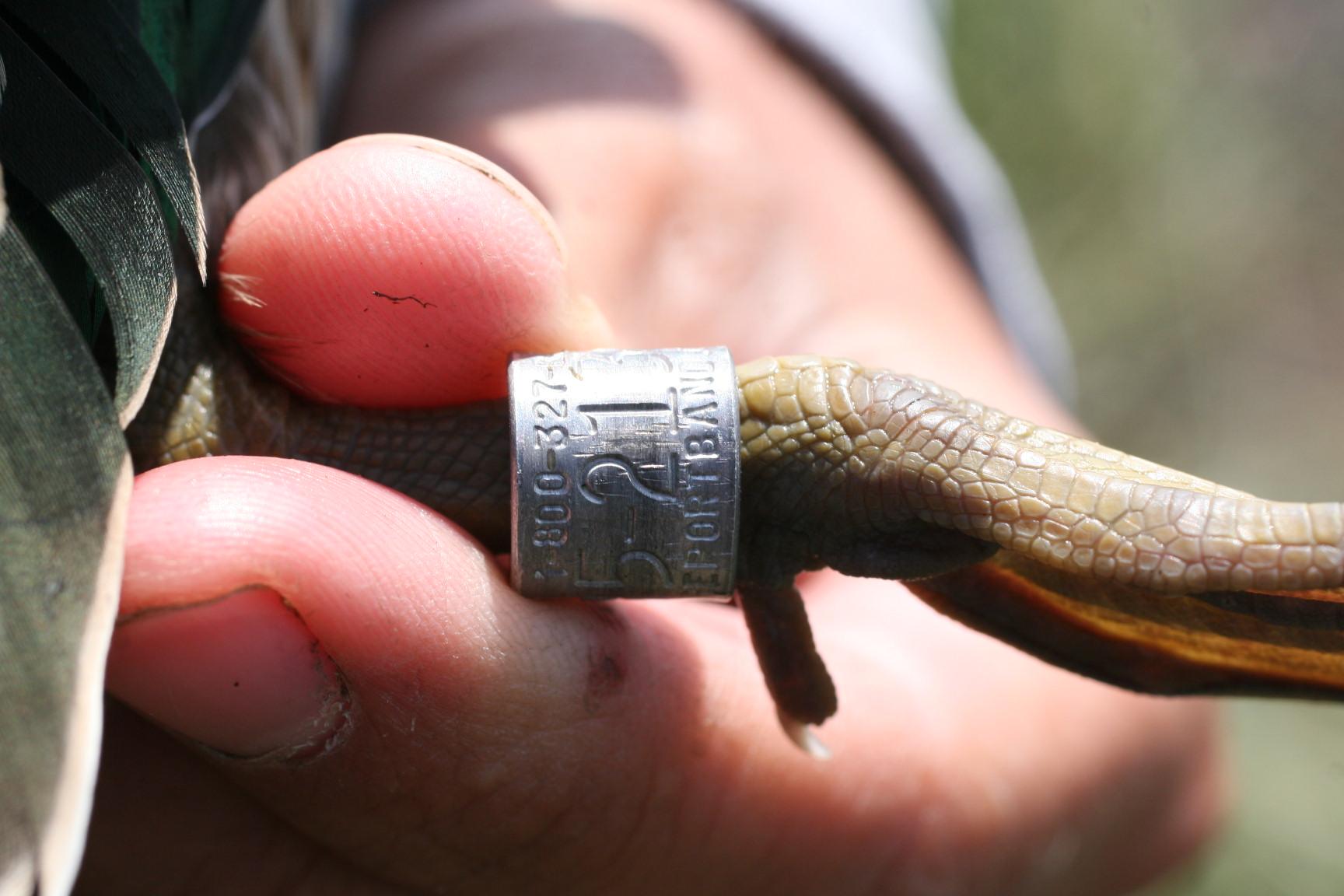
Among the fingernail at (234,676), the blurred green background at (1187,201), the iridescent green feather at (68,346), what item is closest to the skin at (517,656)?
the fingernail at (234,676)

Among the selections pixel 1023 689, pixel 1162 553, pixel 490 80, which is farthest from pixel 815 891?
pixel 490 80

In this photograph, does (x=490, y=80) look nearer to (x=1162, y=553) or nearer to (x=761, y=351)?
(x=761, y=351)

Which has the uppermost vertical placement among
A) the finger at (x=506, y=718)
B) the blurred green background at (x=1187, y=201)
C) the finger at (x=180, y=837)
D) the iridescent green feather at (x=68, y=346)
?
the blurred green background at (x=1187, y=201)

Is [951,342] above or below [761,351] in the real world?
above

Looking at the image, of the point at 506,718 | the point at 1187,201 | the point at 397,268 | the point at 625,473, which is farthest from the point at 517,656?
the point at 1187,201

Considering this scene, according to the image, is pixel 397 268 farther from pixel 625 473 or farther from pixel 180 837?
pixel 180 837

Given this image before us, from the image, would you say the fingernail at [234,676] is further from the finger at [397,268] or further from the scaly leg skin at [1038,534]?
the scaly leg skin at [1038,534]

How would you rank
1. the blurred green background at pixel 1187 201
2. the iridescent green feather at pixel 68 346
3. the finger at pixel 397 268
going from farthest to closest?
the blurred green background at pixel 1187 201 < the finger at pixel 397 268 < the iridescent green feather at pixel 68 346
